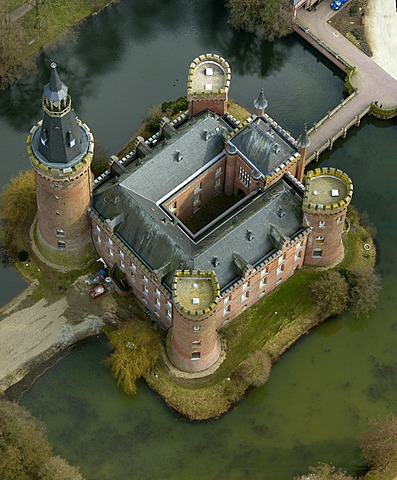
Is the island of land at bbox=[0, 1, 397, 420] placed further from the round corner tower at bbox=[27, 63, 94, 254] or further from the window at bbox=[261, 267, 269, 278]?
the round corner tower at bbox=[27, 63, 94, 254]

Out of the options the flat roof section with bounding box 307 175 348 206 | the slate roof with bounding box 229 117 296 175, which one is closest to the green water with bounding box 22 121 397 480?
the flat roof section with bounding box 307 175 348 206

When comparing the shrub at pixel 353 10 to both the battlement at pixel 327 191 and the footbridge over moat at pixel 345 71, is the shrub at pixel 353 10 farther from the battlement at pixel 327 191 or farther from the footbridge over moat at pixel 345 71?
the battlement at pixel 327 191

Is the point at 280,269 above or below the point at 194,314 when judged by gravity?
below

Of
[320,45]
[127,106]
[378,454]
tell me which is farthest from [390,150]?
[378,454]

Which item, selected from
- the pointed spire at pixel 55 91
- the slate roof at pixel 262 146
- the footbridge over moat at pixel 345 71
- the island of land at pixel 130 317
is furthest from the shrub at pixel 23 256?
the footbridge over moat at pixel 345 71

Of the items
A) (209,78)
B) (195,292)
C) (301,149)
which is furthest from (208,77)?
(195,292)

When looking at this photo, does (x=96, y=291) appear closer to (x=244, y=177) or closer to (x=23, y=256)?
(x=23, y=256)
